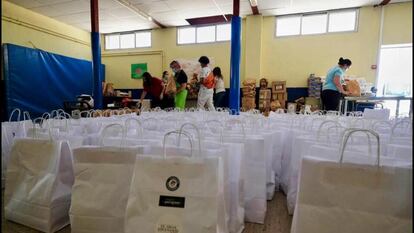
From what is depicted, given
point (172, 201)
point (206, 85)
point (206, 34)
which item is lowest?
point (172, 201)

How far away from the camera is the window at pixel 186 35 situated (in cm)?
678

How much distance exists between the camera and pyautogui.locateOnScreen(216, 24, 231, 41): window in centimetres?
648

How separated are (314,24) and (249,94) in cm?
233

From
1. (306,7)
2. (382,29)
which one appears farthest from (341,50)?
(306,7)

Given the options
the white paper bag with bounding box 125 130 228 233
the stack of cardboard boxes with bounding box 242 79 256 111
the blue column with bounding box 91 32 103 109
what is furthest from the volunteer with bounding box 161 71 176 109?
the white paper bag with bounding box 125 130 228 233

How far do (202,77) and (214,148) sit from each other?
3.37 metres

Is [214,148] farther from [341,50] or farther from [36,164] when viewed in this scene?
[341,50]

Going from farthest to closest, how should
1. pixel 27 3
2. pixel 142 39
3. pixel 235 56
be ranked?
pixel 142 39, pixel 27 3, pixel 235 56

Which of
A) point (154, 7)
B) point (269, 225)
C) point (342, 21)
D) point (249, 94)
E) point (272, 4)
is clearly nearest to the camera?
point (269, 225)

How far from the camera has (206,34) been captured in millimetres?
6680

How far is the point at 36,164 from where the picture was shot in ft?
4.43

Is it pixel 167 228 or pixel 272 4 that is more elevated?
pixel 272 4

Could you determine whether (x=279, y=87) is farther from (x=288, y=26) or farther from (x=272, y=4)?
(x=272, y=4)

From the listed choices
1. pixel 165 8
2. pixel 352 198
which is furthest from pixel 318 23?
pixel 352 198
